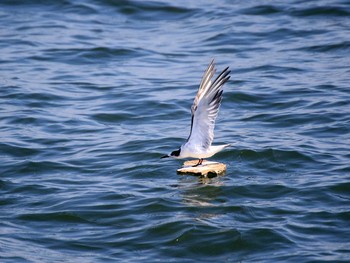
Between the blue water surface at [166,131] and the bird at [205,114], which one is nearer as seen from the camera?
the blue water surface at [166,131]

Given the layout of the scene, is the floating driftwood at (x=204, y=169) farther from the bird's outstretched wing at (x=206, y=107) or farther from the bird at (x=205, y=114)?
the bird's outstretched wing at (x=206, y=107)

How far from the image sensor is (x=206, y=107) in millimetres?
10602

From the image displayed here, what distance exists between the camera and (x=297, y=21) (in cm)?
1967

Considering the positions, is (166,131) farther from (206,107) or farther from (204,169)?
(206,107)

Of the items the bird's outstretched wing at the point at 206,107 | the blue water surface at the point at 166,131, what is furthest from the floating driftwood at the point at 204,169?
the bird's outstretched wing at the point at 206,107

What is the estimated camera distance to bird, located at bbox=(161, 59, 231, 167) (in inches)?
415

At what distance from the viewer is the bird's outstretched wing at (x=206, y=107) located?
10531 millimetres

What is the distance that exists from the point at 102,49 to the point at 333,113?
6.65m

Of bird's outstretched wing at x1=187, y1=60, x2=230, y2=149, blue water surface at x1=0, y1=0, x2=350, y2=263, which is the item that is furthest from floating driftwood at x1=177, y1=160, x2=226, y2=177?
bird's outstretched wing at x1=187, y1=60, x2=230, y2=149

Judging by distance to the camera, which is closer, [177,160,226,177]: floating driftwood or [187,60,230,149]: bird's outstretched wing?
[187,60,230,149]: bird's outstretched wing

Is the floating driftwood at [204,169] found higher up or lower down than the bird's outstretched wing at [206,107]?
lower down

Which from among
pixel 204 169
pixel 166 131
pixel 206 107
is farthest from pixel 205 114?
pixel 166 131

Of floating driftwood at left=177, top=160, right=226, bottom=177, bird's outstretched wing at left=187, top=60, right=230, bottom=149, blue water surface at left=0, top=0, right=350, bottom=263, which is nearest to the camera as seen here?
blue water surface at left=0, top=0, right=350, bottom=263

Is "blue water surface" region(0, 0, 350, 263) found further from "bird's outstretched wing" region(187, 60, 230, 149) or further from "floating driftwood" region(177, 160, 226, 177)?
"bird's outstretched wing" region(187, 60, 230, 149)
